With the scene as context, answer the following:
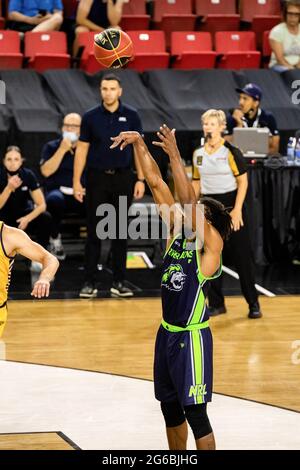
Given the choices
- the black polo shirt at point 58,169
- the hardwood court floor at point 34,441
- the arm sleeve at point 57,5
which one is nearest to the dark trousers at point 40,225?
the black polo shirt at point 58,169

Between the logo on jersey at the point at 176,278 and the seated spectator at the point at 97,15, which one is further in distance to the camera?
the seated spectator at the point at 97,15

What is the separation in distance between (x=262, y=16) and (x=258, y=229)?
4288 millimetres

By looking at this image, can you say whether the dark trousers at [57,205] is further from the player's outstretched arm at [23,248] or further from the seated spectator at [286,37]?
the player's outstretched arm at [23,248]

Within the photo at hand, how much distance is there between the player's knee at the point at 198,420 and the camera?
5402 mm

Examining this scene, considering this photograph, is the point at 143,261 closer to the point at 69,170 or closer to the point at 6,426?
the point at 69,170

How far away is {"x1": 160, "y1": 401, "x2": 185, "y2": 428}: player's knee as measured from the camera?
5586 mm

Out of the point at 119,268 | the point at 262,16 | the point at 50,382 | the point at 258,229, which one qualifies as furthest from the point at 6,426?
the point at 262,16

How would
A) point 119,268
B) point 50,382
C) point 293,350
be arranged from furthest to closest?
1. point 119,268
2. point 293,350
3. point 50,382

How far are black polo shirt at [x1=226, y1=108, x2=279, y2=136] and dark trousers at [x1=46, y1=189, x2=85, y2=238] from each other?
1.86 metres

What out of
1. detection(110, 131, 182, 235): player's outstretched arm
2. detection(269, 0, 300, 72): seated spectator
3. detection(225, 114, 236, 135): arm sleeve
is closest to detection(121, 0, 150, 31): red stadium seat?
detection(269, 0, 300, 72): seated spectator

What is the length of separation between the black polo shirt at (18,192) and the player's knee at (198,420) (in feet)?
20.1

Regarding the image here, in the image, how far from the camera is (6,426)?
22.0ft

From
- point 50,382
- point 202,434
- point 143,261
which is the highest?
point 202,434

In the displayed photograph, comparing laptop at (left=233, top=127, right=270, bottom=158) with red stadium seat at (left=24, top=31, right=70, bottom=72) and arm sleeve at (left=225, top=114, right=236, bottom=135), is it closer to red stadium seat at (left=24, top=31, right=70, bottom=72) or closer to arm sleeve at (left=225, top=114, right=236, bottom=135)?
arm sleeve at (left=225, top=114, right=236, bottom=135)
